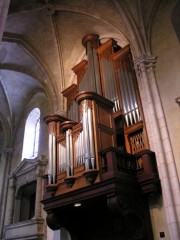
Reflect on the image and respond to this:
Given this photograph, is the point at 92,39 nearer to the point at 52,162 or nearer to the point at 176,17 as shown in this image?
the point at 176,17

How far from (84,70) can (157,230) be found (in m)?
6.52

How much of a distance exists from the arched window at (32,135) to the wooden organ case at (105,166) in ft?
16.1

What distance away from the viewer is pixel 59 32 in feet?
36.4

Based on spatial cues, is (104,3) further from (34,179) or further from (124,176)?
(34,179)

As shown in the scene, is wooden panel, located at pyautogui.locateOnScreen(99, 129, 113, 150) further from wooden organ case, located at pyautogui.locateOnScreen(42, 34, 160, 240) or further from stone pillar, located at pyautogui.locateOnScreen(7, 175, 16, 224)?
stone pillar, located at pyautogui.locateOnScreen(7, 175, 16, 224)

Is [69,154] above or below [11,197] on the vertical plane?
below

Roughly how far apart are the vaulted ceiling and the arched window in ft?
6.84

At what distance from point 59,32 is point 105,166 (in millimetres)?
7163

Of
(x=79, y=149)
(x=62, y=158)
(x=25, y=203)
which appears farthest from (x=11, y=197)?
(x=79, y=149)

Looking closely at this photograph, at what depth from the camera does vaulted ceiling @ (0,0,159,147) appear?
8.93m

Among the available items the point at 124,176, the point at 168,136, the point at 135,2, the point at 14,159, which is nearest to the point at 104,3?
the point at 135,2

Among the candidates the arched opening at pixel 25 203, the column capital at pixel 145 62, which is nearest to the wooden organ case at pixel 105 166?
the column capital at pixel 145 62

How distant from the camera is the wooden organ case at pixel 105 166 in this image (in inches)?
234

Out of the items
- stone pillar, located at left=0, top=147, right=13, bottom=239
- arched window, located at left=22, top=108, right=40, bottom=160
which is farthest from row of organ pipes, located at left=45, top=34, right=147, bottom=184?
stone pillar, located at left=0, top=147, right=13, bottom=239
